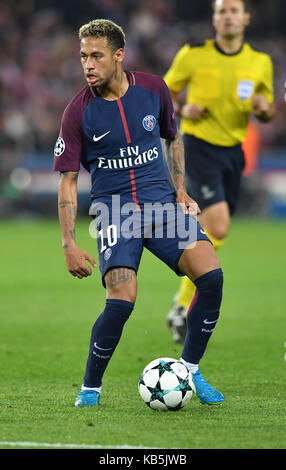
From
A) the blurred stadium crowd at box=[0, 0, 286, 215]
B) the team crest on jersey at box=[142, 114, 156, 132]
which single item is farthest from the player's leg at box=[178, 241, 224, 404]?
the blurred stadium crowd at box=[0, 0, 286, 215]

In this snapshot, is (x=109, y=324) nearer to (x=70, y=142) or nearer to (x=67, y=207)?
(x=67, y=207)

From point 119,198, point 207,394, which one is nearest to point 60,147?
point 119,198

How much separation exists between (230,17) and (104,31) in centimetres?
281

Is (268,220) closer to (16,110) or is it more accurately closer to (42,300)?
(16,110)

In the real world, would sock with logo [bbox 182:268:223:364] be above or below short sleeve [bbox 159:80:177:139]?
below

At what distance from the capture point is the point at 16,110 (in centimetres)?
2303

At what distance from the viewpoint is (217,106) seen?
7.88 m

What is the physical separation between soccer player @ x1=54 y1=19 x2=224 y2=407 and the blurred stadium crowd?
55.2 ft

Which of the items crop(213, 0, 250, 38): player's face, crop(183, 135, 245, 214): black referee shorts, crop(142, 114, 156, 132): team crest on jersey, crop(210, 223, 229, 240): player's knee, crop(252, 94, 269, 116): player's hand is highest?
crop(213, 0, 250, 38): player's face

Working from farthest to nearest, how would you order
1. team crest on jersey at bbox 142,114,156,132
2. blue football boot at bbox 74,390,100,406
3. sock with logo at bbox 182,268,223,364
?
1. team crest on jersey at bbox 142,114,156,132
2. sock with logo at bbox 182,268,223,364
3. blue football boot at bbox 74,390,100,406

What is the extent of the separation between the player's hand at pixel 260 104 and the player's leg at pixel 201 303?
2.46 meters

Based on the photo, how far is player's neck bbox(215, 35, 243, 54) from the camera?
7.94 m

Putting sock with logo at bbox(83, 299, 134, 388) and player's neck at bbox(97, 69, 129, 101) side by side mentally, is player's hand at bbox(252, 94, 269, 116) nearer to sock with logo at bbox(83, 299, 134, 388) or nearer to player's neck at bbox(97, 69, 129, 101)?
player's neck at bbox(97, 69, 129, 101)
